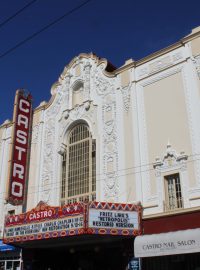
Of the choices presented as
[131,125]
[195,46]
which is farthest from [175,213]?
[195,46]

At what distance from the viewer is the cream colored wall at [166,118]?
15648mm

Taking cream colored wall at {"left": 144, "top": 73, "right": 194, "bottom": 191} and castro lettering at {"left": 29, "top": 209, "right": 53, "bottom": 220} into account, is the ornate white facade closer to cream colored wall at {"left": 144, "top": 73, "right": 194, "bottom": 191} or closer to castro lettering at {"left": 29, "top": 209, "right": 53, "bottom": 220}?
cream colored wall at {"left": 144, "top": 73, "right": 194, "bottom": 191}

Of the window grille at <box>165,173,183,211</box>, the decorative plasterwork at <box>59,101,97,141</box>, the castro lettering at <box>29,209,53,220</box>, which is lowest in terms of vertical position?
the castro lettering at <box>29,209,53,220</box>

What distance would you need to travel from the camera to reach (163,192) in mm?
15414

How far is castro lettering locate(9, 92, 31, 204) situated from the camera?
67.5 ft

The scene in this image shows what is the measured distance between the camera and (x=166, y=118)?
1644cm

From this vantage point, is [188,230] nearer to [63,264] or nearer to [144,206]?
[144,206]

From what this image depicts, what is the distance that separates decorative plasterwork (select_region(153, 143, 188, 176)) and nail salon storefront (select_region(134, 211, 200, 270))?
6.63 feet

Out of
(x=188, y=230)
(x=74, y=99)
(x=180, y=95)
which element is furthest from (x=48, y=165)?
(x=188, y=230)

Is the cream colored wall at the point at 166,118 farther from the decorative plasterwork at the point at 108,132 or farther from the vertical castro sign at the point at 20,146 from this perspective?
the vertical castro sign at the point at 20,146

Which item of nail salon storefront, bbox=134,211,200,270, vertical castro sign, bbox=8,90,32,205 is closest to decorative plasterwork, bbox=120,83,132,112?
nail salon storefront, bbox=134,211,200,270

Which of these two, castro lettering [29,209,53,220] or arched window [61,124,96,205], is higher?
arched window [61,124,96,205]

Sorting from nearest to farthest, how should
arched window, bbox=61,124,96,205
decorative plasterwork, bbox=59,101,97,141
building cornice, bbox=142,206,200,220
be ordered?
1. building cornice, bbox=142,206,200,220
2. arched window, bbox=61,124,96,205
3. decorative plasterwork, bbox=59,101,97,141

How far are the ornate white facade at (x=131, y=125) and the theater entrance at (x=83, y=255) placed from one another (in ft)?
6.27
